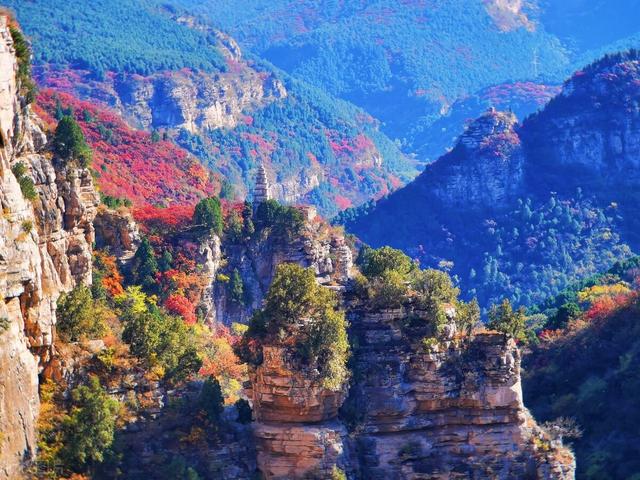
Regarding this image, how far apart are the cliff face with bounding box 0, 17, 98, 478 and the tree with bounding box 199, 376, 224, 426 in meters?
6.32

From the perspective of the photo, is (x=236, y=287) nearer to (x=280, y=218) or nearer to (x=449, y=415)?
(x=280, y=218)

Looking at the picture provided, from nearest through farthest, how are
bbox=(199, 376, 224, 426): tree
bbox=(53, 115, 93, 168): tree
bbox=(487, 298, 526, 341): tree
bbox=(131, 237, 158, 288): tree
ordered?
1. bbox=(199, 376, 224, 426): tree
2. bbox=(487, 298, 526, 341): tree
3. bbox=(53, 115, 93, 168): tree
4. bbox=(131, 237, 158, 288): tree

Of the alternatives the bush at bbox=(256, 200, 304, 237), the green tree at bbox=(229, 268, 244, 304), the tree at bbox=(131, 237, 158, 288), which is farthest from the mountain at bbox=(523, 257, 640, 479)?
the tree at bbox=(131, 237, 158, 288)

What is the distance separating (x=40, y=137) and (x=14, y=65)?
241 inches

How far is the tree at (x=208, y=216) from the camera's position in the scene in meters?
86.5

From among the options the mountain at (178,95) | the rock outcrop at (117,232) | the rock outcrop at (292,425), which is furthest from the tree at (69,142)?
the mountain at (178,95)

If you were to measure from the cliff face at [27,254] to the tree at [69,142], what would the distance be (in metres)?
0.80

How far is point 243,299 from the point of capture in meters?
90.4

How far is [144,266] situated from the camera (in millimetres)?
80812

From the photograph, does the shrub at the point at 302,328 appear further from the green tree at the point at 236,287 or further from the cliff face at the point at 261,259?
the green tree at the point at 236,287

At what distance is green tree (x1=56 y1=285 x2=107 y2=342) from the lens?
58844 mm

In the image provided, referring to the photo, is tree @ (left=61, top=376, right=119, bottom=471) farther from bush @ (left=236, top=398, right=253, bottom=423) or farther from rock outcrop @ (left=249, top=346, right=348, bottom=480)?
rock outcrop @ (left=249, top=346, right=348, bottom=480)

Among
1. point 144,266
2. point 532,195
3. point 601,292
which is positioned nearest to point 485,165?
point 532,195

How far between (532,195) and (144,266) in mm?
73719
